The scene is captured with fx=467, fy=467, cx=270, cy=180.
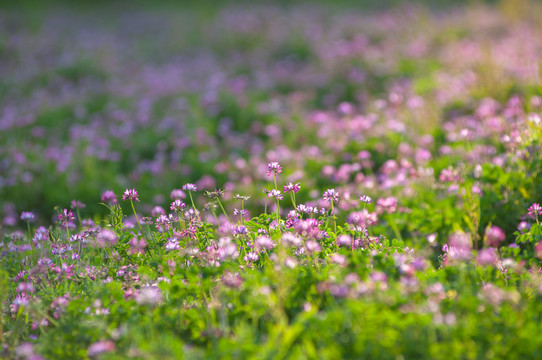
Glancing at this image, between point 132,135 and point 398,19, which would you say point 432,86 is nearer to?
point 132,135

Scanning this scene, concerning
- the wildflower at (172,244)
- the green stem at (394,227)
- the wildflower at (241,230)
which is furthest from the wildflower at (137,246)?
the green stem at (394,227)

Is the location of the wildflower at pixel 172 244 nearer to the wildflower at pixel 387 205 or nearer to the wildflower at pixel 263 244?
the wildflower at pixel 263 244

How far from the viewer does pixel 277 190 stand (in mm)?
2990

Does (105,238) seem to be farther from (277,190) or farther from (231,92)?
(231,92)

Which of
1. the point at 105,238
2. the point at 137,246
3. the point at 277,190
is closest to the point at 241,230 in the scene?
the point at 277,190

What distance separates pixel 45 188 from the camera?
18.1 ft

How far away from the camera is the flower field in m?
2.11

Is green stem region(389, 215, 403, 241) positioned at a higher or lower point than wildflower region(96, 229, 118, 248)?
lower

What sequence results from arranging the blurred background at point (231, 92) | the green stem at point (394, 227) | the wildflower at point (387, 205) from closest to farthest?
the green stem at point (394, 227) < the wildflower at point (387, 205) < the blurred background at point (231, 92)

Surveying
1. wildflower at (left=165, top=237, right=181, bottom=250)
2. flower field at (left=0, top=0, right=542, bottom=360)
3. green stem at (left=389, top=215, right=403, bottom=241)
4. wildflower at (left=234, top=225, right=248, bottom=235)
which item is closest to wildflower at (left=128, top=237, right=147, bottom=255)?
flower field at (left=0, top=0, right=542, bottom=360)

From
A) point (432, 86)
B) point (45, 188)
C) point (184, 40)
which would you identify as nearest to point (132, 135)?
point (45, 188)

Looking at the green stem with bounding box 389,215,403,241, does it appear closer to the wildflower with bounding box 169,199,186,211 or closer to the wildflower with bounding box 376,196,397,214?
the wildflower with bounding box 376,196,397,214

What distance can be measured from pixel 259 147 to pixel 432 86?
311 centimetres

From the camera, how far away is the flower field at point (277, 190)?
2.11 metres
